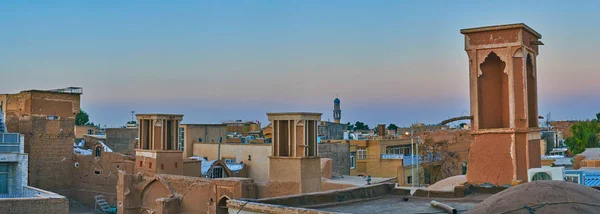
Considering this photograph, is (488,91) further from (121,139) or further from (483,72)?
(121,139)

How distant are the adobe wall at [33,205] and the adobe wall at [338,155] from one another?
47.7 ft

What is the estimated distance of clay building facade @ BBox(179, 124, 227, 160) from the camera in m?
32.8

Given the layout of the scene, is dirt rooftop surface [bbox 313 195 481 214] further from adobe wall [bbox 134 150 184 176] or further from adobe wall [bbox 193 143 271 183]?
adobe wall [bbox 193 143 271 183]

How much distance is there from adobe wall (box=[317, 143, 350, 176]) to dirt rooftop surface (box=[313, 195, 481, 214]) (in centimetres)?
2124

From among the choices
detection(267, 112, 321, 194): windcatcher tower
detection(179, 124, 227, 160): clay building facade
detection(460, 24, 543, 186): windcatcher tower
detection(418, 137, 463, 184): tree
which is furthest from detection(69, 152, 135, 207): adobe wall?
detection(460, 24, 543, 186): windcatcher tower

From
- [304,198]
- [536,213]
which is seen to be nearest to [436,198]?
[304,198]

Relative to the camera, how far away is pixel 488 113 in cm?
1309

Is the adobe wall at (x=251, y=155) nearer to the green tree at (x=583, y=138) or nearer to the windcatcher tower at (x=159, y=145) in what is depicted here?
the windcatcher tower at (x=159, y=145)

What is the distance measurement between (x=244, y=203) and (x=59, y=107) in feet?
83.6

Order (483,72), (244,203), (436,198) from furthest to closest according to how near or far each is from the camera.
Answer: (483,72) < (436,198) < (244,203)

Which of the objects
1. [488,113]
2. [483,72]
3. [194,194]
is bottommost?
[194,194]

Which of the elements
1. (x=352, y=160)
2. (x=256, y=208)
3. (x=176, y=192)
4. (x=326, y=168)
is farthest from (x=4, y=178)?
(x=256, y=208)

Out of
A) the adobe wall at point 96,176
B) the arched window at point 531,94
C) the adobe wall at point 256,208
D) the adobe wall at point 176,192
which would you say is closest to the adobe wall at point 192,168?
the adobe wall at point 176,192

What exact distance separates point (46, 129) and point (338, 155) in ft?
50.4
